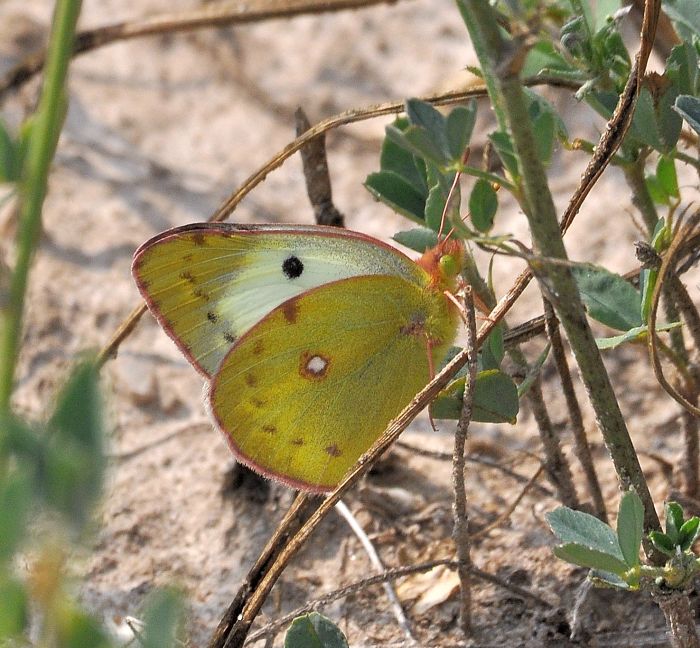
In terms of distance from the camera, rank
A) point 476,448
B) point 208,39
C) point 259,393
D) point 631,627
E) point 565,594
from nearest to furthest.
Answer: point 631,627 → point 565,594 → point 259,393 → point 476,448 → point 208,39

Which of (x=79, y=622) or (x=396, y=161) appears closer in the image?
(x=79, y=622)

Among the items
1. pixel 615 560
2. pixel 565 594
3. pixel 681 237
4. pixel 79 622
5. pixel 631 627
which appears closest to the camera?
pixel 79 622

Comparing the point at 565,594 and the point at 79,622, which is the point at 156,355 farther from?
the point at 79,622

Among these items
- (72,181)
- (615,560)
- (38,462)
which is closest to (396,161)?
(615,560)

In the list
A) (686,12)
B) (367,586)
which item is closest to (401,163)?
(686,12)

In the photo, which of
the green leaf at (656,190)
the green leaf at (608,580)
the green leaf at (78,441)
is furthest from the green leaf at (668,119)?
the green leaf at (78,441)

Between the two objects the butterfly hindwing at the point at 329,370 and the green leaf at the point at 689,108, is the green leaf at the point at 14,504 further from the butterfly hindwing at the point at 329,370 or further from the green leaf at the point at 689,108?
the butterfly hindwing at the point at 329,370
